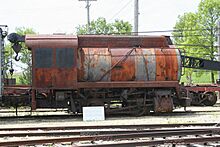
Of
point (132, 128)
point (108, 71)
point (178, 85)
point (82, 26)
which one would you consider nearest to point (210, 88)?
point (178, 85)

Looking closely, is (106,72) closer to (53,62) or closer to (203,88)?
(53,62)

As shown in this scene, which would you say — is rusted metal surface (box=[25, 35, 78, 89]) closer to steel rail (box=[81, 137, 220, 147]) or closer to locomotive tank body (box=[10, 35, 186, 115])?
locomotive tank body (box=[10, 35, 186, 115])

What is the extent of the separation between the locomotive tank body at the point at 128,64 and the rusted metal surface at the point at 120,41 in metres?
0.41

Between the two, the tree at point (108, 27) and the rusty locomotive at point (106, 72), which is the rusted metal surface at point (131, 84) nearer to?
the rusty locomotive at point (106, 72)

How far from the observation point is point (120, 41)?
17.7 m

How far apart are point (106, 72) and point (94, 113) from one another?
2.01 meters

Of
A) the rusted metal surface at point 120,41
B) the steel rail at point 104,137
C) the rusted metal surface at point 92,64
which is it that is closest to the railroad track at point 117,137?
the steel rail at point 104,137

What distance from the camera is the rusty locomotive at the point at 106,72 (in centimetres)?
1599

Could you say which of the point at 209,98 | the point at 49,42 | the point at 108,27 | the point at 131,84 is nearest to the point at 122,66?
the point at 131,84

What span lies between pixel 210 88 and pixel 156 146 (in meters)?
11.1

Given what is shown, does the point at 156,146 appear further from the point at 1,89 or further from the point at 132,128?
the point at 1,89

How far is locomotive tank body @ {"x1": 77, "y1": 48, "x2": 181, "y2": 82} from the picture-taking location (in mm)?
16578

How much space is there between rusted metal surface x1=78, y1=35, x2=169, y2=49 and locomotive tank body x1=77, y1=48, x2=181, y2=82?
0.41 metres

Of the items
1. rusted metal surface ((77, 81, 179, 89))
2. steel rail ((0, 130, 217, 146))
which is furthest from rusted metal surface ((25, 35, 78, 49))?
steel rail ((0, 130, 217, 146))
